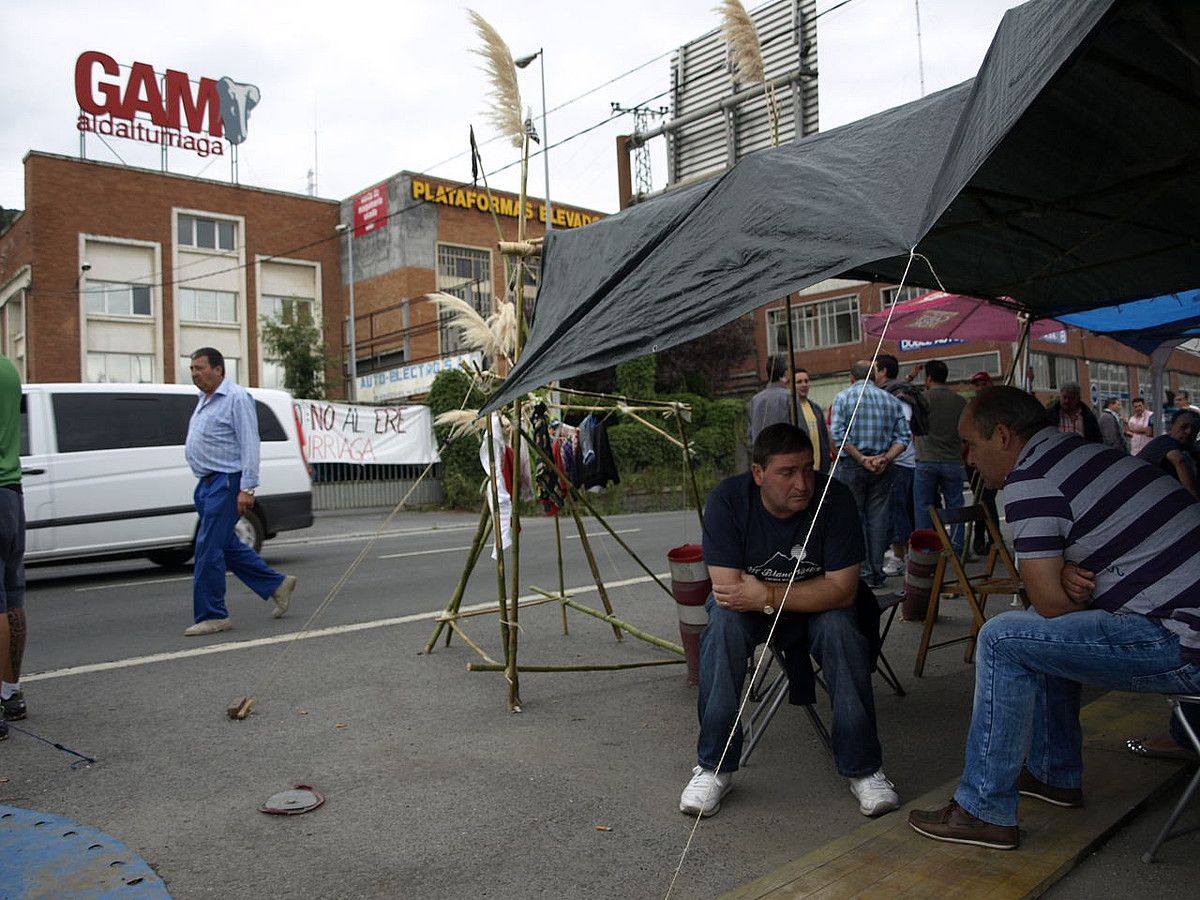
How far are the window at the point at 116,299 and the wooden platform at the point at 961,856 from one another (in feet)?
107

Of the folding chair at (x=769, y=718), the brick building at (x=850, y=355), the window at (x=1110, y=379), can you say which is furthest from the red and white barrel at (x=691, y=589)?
the window at (x=1110, y=379)

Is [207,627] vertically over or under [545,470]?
under

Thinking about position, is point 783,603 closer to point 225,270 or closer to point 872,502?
point 872,502

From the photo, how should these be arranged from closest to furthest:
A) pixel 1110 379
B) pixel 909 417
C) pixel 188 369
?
pixel 909 417 < pixel 188 369 < pixel 1110 379

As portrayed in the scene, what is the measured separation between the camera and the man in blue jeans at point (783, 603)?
342 cm

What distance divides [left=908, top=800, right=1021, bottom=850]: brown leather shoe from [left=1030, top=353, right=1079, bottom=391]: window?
1204 inches

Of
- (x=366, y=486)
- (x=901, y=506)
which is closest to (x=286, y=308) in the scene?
(x=366, y=486)

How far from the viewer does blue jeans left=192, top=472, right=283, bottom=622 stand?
21.3 feet

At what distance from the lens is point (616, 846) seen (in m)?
3.15

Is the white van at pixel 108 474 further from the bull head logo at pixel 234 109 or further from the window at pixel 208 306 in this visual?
the bull head logo at pixel 234 109

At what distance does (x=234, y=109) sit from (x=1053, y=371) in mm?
30678

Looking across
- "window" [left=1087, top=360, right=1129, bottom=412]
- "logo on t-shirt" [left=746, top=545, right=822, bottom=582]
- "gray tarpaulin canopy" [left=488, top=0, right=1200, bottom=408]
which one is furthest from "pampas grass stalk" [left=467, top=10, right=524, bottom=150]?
"window" [left=1087, top=360, right=1129, bottom=412]

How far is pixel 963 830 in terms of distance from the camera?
2.96 metres

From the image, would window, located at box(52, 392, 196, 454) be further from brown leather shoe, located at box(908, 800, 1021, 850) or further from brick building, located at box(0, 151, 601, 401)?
brick building, located at box(0, 151, 601, 401)
